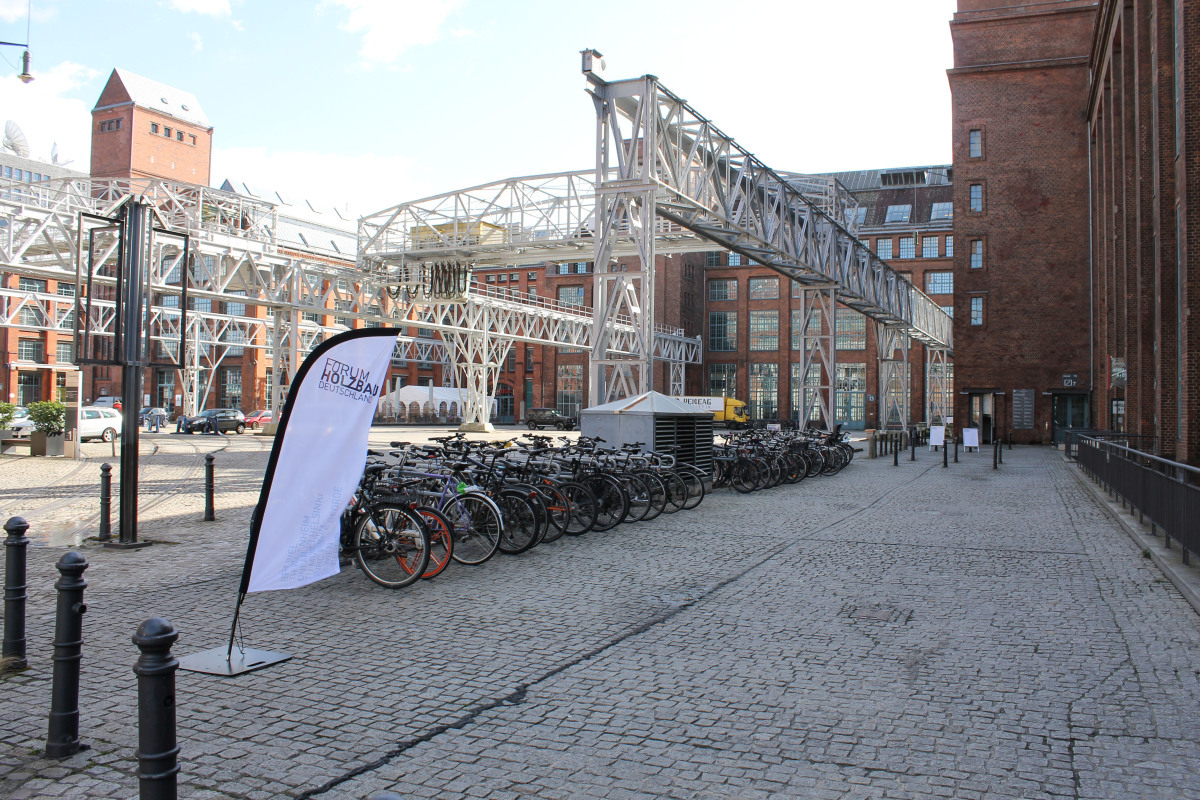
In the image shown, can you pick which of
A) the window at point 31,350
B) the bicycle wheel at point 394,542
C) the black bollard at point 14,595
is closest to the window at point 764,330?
the window at point 31,350

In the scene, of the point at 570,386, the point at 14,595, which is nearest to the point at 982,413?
the point at 570,386

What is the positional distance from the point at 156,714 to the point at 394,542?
4.63 meters

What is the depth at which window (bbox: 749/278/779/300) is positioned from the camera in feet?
226

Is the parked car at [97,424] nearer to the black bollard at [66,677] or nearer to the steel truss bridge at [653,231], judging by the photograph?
the steel truss bridge at [653,231]

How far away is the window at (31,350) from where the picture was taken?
62250 mm

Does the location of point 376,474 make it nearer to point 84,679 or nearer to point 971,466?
point 84,679

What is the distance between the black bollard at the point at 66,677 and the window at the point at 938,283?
6547 centimetres

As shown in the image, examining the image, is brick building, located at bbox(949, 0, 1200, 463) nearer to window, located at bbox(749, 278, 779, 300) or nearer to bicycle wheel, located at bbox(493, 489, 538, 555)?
window, located at bbox(749, 278, 779, 300)

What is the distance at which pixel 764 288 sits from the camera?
69.4m

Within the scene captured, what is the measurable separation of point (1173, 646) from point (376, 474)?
7.25 metres

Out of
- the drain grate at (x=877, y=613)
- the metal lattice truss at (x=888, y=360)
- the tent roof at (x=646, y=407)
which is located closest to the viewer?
the drain grate at (x=877, y=613)

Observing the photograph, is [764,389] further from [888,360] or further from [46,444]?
[46,444]

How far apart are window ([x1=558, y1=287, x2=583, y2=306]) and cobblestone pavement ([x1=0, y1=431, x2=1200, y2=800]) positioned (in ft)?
197

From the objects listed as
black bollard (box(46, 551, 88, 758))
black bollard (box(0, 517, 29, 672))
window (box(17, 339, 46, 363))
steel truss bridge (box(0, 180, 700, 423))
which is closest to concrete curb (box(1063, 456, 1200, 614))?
black bollard (box(46, 551, 88, 758))
